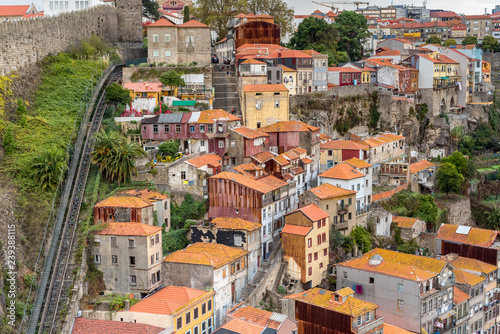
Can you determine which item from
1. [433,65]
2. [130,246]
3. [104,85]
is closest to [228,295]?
[130,246]

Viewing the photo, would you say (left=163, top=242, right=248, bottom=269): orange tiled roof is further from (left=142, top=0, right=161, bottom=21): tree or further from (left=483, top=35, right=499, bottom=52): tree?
(left=483, top=35, right=499, bottom=52): tree

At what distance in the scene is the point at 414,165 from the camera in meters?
62.8

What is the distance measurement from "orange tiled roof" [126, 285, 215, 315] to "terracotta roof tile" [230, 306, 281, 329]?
2.11m

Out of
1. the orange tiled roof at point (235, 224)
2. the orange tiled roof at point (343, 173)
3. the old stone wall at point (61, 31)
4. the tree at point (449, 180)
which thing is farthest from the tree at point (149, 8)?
the orange tiled roof at point (235, 224)

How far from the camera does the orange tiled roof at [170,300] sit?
34.4m

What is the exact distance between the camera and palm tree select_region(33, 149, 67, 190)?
4116cm

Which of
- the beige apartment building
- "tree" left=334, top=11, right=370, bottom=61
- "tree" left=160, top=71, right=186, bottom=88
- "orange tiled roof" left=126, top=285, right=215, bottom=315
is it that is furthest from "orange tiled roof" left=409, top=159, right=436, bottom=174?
the beige apartment building

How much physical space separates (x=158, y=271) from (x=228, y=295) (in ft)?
14.5

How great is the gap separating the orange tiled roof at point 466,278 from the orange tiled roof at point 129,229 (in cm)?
2180

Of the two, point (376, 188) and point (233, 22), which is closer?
point (376, 188)

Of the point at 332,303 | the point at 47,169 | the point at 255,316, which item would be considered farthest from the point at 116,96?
the point at 332,303

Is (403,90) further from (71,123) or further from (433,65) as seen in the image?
(71,123)

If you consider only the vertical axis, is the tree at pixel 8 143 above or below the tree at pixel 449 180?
above

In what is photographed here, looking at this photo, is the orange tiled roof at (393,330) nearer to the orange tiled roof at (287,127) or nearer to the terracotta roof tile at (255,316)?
the terracotta roof tile at (255,316)
